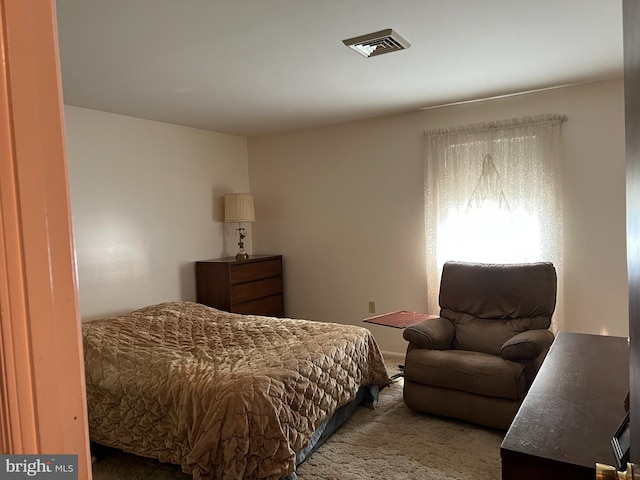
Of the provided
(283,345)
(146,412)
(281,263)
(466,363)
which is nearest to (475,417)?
(466,363)

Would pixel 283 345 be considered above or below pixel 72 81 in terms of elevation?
below

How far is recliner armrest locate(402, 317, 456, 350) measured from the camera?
10.4ft

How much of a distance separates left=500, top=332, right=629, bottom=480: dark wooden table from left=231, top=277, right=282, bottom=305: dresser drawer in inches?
121

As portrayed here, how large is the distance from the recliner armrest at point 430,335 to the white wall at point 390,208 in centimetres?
109

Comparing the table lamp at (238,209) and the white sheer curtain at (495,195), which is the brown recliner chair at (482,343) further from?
the table lamp at (238,209)

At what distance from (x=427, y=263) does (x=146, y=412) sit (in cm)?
278

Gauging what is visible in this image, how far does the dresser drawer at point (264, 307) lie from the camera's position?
15.2 ft

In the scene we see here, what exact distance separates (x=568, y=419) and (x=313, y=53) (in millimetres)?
2232

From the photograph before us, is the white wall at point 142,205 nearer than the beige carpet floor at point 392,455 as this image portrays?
No

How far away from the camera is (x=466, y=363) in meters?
2.94

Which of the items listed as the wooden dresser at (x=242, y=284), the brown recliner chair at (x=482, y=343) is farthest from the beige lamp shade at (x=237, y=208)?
the brown recliner chair at (x=482, y=343)

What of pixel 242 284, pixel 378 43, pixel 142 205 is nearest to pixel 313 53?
pixel 378 43

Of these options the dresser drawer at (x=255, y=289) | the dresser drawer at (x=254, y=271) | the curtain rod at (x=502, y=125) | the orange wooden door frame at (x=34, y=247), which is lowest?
the dresser drawer at (x=255, y=289)

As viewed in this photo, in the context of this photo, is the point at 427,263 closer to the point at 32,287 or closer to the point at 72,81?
the point at 72,81
